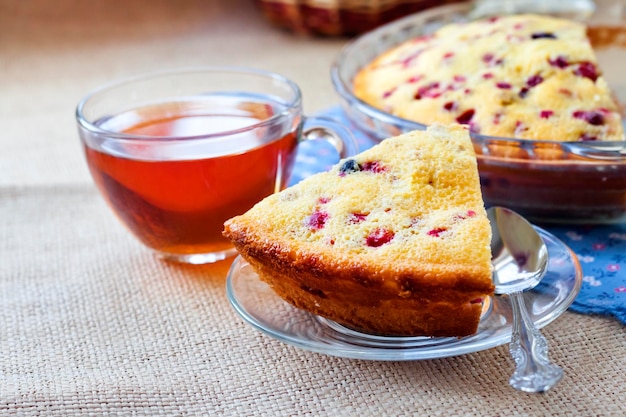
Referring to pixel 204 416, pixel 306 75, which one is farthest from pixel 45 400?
pixel 306 75

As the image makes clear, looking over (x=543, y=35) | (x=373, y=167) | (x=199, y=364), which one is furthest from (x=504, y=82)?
(x=199, y=364)

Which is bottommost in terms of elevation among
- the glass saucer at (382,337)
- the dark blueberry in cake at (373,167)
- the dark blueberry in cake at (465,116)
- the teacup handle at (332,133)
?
the glass saucer at (382,337)

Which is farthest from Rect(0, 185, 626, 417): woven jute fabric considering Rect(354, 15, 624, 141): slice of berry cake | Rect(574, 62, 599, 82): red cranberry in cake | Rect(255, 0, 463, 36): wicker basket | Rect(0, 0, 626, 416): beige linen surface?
Rect(255, 0, 463, 36): wicker basket

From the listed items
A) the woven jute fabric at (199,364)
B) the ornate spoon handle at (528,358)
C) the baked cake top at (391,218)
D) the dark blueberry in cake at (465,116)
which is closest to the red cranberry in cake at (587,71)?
the dark blueberry in cake at (465,116)

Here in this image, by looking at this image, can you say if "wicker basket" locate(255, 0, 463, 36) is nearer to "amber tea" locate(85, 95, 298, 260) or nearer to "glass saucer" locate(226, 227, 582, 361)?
"amber tea" locate(85, 95, 298, 260)

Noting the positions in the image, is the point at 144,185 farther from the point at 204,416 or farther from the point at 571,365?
the point at 571,365

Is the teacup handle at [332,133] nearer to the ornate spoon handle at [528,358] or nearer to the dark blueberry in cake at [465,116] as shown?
the dark blueberry in cake at [465,116]
